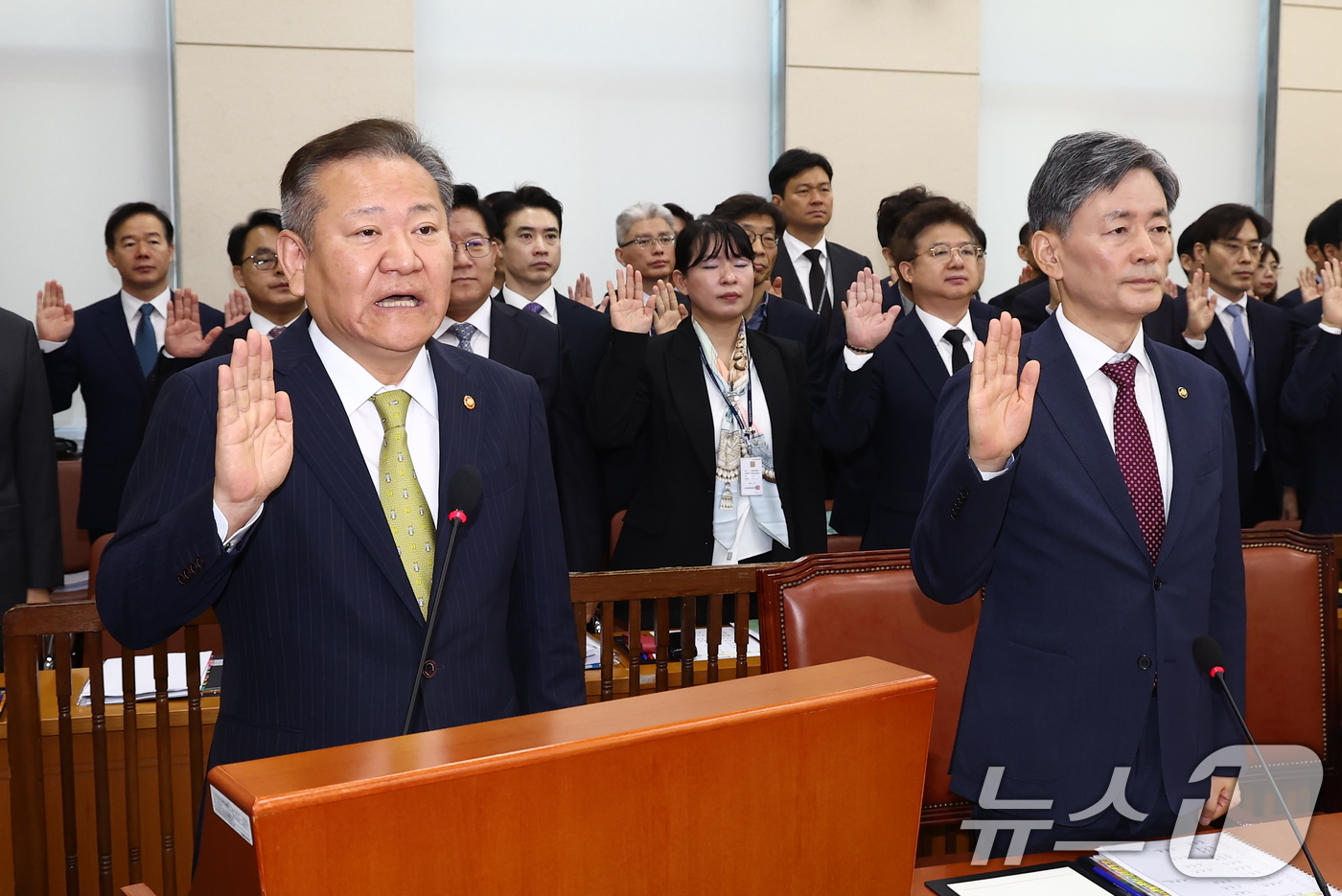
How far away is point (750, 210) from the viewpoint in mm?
4438

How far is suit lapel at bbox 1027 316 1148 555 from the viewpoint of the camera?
63.3 inches

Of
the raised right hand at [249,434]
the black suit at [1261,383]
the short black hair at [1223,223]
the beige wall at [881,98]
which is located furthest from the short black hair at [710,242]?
the beige wall at [881,98]

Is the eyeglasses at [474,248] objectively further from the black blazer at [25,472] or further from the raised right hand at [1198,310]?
the raised right hand at [1198,310]

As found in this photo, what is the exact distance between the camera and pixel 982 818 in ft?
5.45

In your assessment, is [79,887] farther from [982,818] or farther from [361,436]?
[982,818]

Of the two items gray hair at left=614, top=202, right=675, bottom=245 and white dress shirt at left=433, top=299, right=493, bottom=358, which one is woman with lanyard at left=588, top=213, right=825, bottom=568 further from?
gray hair at left=614, top=202, right=675, bottom=245

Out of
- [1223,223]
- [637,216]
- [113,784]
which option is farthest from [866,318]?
[1223,223]

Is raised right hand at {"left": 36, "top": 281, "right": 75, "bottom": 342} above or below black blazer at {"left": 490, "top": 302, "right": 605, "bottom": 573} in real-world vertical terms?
above

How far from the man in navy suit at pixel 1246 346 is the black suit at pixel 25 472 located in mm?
3650

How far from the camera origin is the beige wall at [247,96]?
5.29 meters

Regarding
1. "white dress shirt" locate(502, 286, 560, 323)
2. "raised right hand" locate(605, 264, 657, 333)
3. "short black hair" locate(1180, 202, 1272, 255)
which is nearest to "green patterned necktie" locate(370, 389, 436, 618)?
"raised right hand" locate(605, 264, 657, 333)

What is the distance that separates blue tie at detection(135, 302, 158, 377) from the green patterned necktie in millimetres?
3208

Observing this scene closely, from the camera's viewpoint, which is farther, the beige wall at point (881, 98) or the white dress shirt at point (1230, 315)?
the beige wall at point (881, 98)

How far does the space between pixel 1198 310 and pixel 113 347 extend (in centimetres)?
383
